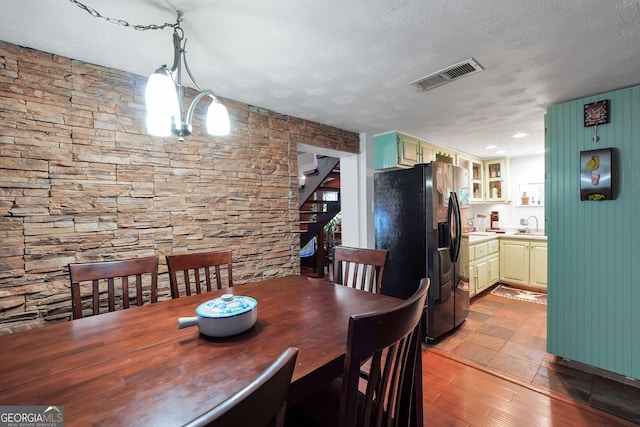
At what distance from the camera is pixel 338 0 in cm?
120

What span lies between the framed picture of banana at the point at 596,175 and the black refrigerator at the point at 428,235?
Answer: 95cm

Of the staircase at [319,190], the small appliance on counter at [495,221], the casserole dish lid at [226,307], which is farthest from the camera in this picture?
the small appliance on counter at [495,221]

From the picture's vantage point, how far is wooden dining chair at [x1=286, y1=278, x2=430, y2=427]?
2.17 ft

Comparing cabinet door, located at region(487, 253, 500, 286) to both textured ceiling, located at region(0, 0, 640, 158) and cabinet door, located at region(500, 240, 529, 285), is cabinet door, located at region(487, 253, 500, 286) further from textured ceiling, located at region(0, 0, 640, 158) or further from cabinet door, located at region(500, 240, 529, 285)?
textured ceiling, located at region(0, 0, 640, 158)

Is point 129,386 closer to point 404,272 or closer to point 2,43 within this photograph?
point 2,43

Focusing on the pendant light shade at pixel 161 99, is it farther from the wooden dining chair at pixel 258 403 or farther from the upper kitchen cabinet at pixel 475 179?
the upper kitchen cabinet at pixel 475 179

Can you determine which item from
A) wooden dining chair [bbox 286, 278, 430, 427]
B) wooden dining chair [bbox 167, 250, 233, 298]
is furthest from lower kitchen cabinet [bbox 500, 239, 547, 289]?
wooden dining chair [bbox 167, 250, 233, 298]

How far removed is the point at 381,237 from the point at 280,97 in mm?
1761

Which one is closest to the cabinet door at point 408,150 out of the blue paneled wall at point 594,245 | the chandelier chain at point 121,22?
the blue paneled wall at point 594,245

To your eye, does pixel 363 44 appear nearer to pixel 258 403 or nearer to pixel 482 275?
pixel 258 403

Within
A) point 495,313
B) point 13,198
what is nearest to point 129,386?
point 13,198

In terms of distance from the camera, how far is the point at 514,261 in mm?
Answer: 4203

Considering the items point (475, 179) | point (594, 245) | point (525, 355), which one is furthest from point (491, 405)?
point (475, 179)

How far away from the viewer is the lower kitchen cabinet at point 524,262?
156 inches
